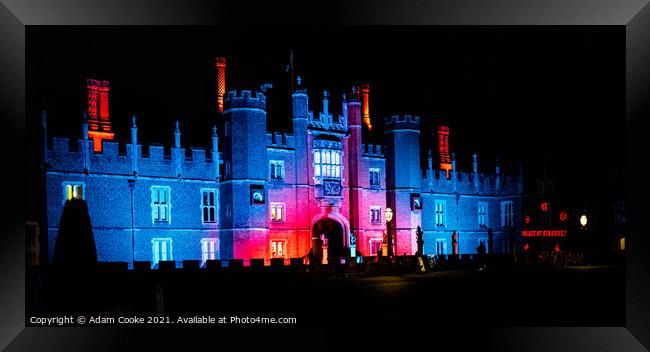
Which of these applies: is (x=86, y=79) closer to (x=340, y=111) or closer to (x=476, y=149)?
(x=340, y=111)

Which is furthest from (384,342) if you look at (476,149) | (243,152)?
(476,149)

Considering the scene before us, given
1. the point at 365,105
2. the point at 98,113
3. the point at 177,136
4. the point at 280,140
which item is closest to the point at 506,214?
the point at 365,105

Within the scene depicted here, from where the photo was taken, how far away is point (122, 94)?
25984 millimetres

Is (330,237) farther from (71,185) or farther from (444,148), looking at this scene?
(71,185)

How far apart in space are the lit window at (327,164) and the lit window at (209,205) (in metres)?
4.70

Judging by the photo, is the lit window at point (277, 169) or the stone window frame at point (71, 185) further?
the lit window at point (277, 169)

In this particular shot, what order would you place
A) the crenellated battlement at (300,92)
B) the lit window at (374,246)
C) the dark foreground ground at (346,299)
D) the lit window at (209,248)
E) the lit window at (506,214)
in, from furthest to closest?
the lit window at (506,214), the lit window at (374,246), the crenellated battlement at (300,92), the lit window at (209,248), the dark foreground ground at (346,299)

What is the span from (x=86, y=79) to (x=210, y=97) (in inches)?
261

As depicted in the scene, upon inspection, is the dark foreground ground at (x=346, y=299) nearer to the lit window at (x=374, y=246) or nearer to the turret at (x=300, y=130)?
→ the turret at (x=300, y=130)

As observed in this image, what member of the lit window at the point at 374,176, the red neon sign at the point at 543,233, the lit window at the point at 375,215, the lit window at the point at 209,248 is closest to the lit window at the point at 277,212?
the lit window at the point at 209,248

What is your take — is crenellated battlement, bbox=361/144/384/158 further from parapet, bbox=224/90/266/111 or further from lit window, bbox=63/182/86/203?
lit window, bbox=63/182/86/203

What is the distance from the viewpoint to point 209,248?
27359 millimetres

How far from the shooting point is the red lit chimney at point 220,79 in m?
29.7
